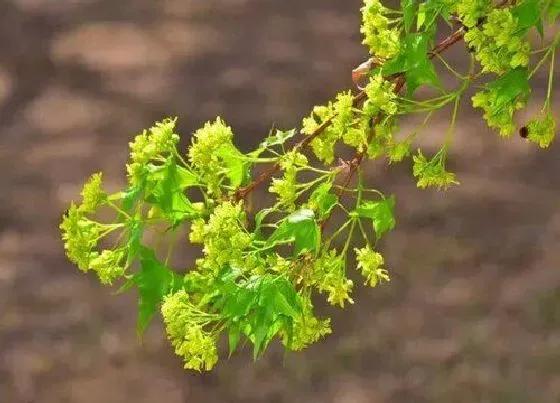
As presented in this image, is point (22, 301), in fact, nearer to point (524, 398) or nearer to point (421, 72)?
point (524, 398)

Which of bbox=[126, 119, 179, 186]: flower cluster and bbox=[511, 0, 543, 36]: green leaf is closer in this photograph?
bbox=[511, 0, 543, 36]: green leaf

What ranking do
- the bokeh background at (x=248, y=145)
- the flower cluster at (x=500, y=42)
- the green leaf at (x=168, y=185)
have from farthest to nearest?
the bokeh background at (x=248, y=145) → the green leaf at (x=168, y=185) → the flower cluster at (x=500, y=42)

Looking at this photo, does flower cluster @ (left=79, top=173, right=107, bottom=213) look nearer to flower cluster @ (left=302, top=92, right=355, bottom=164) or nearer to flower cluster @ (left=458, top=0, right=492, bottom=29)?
flower cluster @ (left=302, top=92, right=355, bottom=164)

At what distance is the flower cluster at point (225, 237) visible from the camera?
2.23 ft

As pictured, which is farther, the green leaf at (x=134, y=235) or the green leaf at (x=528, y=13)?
the green leaf at (x=134, y=235)

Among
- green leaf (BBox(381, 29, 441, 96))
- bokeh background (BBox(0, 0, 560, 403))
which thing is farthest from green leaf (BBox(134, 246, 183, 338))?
bokeh background (BBox(0, 0, 560, 403))

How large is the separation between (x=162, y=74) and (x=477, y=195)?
469 millimetres

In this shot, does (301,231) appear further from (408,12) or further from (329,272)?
(408,12)

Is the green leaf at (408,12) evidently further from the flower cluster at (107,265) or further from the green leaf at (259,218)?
the flower cluster at (107,265)

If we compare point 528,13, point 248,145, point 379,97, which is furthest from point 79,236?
point 248,145

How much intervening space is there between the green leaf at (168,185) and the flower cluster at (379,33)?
0.50 ft

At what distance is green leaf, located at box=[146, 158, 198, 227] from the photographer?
0.72 metres

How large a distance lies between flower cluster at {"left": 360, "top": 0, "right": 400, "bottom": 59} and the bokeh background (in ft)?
2.67

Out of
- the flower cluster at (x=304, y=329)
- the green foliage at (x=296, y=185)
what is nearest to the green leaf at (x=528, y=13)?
the green foliage at (x=296, y=185)
